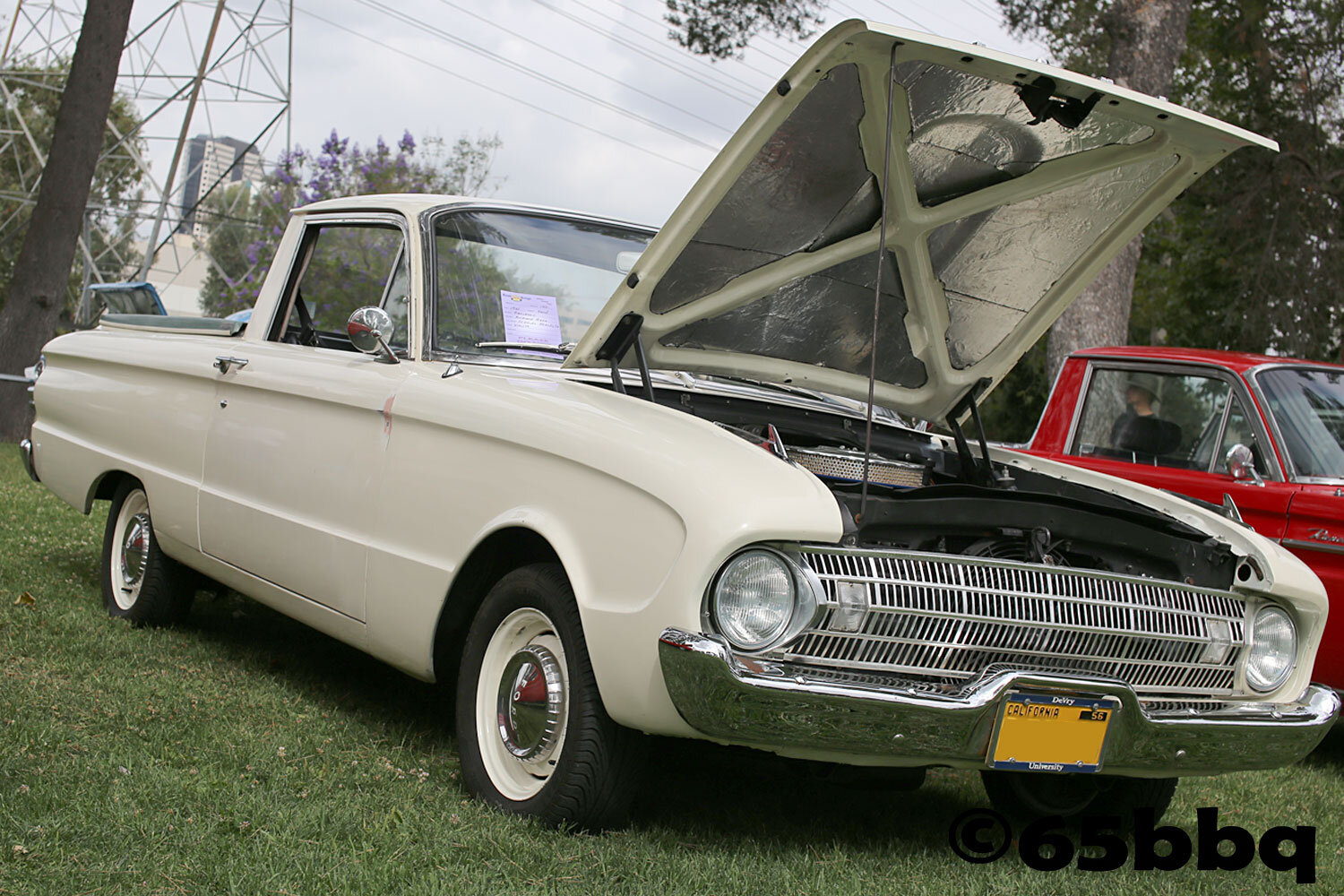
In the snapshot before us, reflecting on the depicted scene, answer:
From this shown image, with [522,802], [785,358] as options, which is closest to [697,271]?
[785,358]

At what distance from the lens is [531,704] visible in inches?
136

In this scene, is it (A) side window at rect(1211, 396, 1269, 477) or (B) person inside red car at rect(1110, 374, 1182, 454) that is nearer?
(A) side window at rect(1211, 396, 1269, 477)

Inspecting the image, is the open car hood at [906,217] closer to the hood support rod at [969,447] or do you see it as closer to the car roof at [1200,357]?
the hood support rod at [969,447]

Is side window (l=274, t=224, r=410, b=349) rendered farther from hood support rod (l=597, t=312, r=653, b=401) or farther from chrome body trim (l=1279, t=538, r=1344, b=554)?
chrome body trim (l=1279, t=538, r=1344, b=554)

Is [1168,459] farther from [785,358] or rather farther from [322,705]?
[322,705]

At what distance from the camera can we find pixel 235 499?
4.81 m

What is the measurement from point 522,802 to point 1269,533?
11.3 feet

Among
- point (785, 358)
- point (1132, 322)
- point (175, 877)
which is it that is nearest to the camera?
point (175, 877)

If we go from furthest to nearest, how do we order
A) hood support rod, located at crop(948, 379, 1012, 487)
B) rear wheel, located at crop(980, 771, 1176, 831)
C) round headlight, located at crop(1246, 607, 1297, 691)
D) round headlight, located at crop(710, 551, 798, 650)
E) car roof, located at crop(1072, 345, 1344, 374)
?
car roof, located at crop(1072, 345, 1344, 374)
hood support rod, located at crop(948, 379, 1012, 487)
rear wheel, located at crop(980, 771, 1176, 831)
round headlight, located at crop(1246, 607, 1297, 691)
round headlight, located at crop(710, 551, 798, 650)

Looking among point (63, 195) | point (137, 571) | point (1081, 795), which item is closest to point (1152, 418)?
point (1081, 795)

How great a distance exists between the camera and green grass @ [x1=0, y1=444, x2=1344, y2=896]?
10.0ft

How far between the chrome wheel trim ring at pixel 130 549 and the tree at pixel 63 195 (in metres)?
10.0

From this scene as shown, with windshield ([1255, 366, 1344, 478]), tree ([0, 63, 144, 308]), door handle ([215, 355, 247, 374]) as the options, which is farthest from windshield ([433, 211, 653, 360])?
tree ([0, 63, 144, 308])
